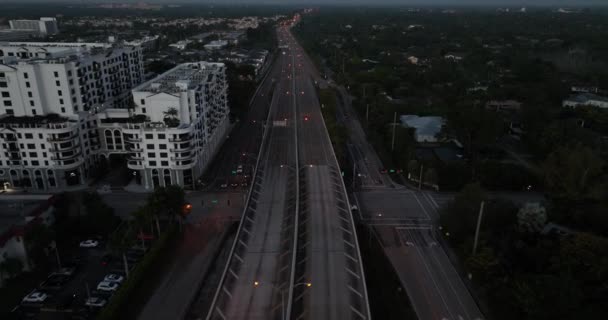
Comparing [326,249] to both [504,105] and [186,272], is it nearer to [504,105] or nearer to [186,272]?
[186,272]

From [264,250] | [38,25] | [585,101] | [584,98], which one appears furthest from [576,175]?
[38,25]

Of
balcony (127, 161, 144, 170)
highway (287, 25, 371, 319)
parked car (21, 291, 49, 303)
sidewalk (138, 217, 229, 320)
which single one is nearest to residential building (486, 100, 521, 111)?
highway (287, 25, 371, 319)

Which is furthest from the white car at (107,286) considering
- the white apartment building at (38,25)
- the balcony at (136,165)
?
the white apartment building at (38,25)

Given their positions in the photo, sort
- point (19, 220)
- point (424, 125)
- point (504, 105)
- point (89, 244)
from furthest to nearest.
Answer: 1. point (504, 105)
2. point (424, 125)
3. point (89, 244)
4. point (19, 220)

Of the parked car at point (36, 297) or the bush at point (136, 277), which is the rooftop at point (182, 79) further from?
the parked car at point (36, 297)

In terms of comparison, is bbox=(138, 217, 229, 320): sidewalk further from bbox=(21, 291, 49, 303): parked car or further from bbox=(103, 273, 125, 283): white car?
bbox=(21, 291, 49, 303): parked car
